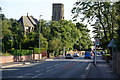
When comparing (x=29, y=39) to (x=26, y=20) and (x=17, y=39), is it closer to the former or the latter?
(x=17, y=39)

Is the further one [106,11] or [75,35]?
[75,35]

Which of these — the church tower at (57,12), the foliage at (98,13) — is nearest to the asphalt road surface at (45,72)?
the foliage at (98,13)

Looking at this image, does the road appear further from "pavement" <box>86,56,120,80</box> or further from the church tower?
the church tower

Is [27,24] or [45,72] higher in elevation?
[27,24]

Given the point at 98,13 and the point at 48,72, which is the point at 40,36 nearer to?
the point at 98,13

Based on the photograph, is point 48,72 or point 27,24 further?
point 27,24

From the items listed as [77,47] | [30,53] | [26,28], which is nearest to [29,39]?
[30,53]

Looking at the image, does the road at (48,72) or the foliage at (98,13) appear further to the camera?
the foliage at (98,13)

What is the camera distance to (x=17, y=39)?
77.1 meters

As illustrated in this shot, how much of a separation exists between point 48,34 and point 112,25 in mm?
37384

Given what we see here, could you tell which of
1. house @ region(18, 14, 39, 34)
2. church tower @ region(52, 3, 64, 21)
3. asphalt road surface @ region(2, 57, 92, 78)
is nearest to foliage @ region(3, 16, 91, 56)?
house @ region(18, 14, 39, 34)

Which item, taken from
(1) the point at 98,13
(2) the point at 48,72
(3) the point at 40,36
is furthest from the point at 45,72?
(3) the point at 40,36

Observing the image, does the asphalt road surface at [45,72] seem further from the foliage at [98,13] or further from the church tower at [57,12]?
the church tower at [57,12]

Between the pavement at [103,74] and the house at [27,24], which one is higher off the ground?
the house at [27,24]
